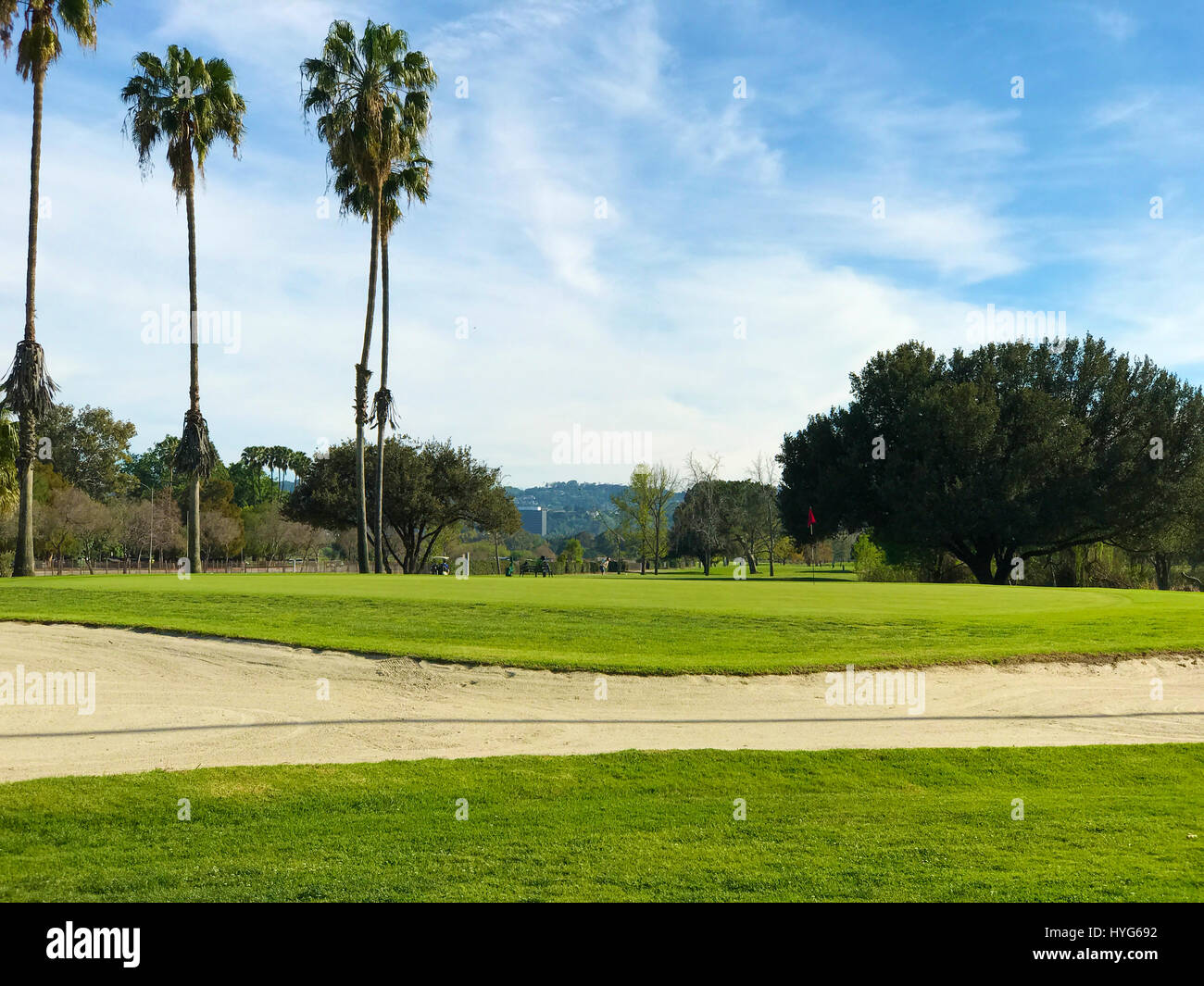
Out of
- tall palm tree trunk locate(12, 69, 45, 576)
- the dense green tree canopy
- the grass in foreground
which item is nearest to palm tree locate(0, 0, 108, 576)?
tall palm tree trunk locate(12, 69, 45, 576)

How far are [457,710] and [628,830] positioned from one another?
582cm

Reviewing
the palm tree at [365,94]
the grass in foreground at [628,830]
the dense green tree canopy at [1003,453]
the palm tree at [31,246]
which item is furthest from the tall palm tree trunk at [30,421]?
the dense green tree canopy at [1003,453]

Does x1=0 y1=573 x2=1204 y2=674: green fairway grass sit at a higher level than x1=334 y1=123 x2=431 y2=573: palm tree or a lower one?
lower

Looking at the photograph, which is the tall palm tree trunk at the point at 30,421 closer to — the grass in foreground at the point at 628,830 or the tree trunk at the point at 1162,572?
the grass in foreground at the point at 628,830

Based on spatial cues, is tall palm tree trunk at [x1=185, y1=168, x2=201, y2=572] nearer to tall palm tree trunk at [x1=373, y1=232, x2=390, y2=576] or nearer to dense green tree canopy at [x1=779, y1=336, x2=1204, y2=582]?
tall palm tree trunk at [x1=373, y1=232, x2=390, y2=576]

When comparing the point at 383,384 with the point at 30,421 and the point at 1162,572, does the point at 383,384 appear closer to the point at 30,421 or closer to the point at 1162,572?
the point at 30,421

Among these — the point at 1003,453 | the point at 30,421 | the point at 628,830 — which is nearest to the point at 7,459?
the point at 30,421

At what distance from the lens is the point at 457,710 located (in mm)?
12922

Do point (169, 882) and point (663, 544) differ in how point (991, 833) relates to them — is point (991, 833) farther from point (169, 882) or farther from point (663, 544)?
point (663, 544)

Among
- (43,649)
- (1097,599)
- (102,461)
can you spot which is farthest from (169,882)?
(102,461)

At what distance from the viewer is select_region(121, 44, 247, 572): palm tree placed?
1451 inches

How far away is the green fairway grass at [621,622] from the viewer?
16.2 metres

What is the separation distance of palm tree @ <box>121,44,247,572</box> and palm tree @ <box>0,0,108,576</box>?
183 inches

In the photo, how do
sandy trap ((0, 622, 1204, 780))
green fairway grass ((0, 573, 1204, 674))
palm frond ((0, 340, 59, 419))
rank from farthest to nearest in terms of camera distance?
palm frond ((0, 340, 59, 419)) < green fairway grass ((0, 573, 1204, 674)) < sandy trap ((0, 622, 1204, 780))
